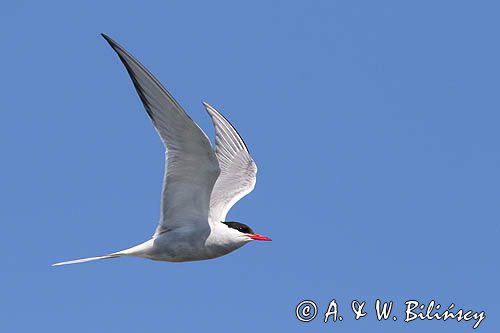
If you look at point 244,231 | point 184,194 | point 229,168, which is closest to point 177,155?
point 184,194

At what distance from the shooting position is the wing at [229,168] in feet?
39.4

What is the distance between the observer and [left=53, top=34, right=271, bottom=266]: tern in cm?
921

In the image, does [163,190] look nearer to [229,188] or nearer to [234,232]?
[234,232]

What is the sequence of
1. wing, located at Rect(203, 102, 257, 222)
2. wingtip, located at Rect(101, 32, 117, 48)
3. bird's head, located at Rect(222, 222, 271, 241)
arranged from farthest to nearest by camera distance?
wing, located at Rect(203, 102, 257, 222)
bird's head, located at Rect(222, 222, 271, 241)
wingtip, located at Rect(101, 32, 117, 48)

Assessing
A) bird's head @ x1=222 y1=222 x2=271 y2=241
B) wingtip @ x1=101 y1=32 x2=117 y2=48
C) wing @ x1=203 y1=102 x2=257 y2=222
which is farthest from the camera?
wing @ x1=203 y1=102 x2=257 y2=222

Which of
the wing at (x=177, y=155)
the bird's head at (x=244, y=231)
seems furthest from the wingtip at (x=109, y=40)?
the bird's head at (x=244, y=231)

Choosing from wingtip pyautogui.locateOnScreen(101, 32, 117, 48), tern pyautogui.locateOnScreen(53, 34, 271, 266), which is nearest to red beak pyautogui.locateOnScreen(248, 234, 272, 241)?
tern pyautogui.locateOnScreen(53, 34, 271, 266)

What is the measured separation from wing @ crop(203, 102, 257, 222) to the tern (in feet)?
0.07

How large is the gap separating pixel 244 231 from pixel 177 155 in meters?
1.48

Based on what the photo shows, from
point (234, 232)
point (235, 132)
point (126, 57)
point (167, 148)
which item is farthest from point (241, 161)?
point (126, 57)

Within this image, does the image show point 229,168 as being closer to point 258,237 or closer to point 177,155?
point 258,237

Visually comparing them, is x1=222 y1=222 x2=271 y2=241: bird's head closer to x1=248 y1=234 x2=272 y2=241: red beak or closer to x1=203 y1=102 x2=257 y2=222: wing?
x1=248 y1=234 x2=272 y2=241: red beak

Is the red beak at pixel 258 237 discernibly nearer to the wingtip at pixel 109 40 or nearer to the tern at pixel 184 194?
the tern at pixel 184 194

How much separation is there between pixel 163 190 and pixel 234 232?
106 cm
